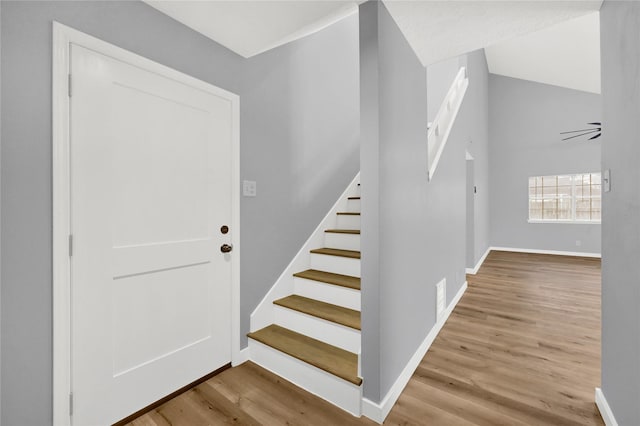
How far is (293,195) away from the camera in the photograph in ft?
8.39

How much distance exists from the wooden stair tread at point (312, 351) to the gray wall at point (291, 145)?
0.21m

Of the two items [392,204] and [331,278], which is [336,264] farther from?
[392,204]

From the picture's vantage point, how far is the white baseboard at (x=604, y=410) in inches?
56.3

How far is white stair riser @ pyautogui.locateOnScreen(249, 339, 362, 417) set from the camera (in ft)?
5.27

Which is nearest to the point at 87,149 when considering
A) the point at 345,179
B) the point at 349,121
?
the point at 345,179

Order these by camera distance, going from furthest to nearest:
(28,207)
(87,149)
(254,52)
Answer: (254,52) < (87,149) < (28,207)

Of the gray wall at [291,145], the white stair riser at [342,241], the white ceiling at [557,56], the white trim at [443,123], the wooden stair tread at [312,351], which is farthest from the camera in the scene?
the white ceiling at [557,56]

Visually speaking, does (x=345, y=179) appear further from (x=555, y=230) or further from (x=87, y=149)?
(x=555, y=230)

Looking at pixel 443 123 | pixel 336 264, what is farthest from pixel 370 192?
pixel 443 123

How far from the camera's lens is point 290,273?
248 centimetres

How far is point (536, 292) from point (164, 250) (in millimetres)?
4597

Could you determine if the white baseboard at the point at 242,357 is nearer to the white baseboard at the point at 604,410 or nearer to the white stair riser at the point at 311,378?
the white stair riser at the point at 311,378

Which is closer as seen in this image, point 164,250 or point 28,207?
point 28,207

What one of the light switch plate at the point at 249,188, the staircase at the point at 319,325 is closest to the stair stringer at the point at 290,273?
the staircase at the point at 319,325
